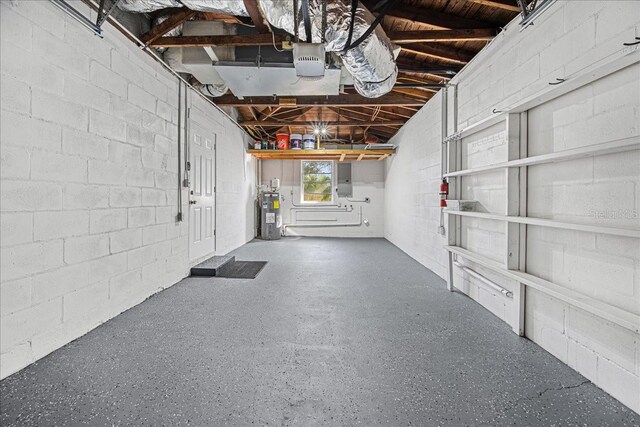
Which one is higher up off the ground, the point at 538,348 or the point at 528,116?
the point at 528,116

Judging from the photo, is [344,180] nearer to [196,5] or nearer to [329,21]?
[329,21]

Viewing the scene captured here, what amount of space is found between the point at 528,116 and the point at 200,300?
3072 millimetres

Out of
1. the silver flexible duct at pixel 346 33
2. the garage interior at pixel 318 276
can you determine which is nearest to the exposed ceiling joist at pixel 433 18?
the garage interior at pixel 318 276

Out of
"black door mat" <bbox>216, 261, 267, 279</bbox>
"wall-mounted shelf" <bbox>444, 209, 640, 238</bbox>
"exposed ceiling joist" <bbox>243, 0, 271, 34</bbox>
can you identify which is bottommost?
"black door mat" <bbox>216, 261, 267, 279</bbox>

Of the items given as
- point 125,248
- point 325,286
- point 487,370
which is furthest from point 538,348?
point 125,248

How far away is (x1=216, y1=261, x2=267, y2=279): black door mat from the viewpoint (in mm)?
3508

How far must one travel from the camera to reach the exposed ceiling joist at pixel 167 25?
2.26 m

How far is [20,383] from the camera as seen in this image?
144 cm

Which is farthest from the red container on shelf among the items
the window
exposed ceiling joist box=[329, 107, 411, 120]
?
the window

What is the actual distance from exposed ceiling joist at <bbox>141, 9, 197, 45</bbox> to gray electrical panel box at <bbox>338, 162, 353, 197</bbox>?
17.5ft

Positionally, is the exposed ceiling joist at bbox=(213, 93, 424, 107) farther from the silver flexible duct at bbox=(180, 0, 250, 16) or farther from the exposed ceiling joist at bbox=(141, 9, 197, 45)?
the silver flexible duct at bbox=(180, 0, 250, 16)

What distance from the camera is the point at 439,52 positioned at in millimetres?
2836

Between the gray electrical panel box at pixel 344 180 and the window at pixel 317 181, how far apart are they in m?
0.24

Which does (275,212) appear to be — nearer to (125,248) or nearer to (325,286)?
(325,286)
